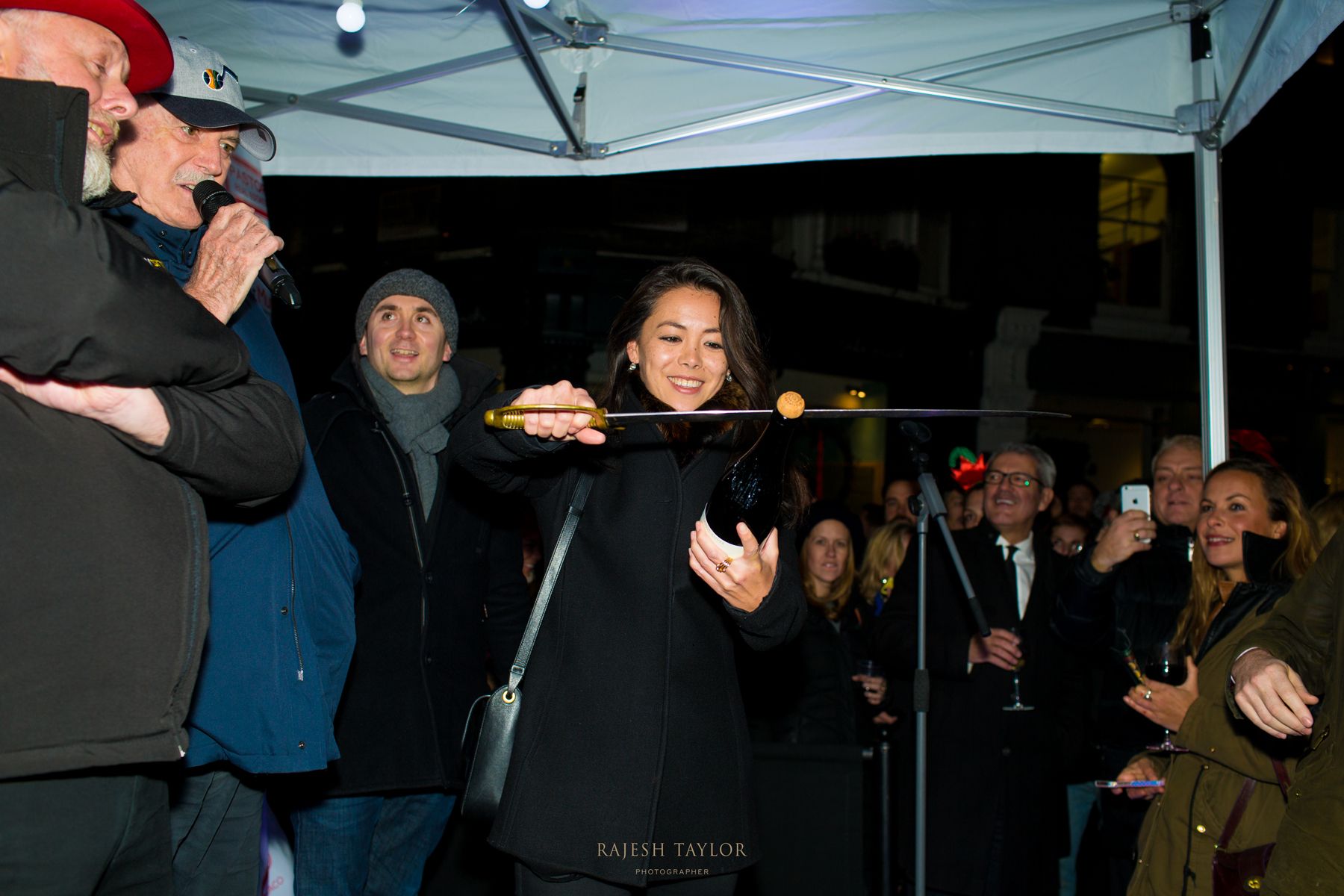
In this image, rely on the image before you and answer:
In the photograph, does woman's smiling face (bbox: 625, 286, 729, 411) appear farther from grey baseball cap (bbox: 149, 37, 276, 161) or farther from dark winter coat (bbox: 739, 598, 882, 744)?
dark winter coat (bbox: 739, 598, 882, 744)

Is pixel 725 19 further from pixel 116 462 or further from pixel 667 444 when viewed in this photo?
pixel 116 462

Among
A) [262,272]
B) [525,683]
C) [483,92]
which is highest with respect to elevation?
[483,92]

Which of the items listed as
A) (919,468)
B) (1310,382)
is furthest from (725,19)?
(1310,382)

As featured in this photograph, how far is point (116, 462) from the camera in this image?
5.16ft

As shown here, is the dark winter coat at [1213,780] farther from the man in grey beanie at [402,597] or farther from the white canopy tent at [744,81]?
the man in grey beanie at [402,597]

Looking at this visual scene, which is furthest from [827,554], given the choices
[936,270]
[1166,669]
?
[936,270]

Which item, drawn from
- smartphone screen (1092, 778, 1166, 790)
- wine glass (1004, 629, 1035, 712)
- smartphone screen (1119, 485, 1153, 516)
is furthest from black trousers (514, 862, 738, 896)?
smartphone screen (1119, 485, 1153, 516)

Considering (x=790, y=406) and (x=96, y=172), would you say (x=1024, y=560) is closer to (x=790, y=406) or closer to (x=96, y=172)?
(x=790, y=406)

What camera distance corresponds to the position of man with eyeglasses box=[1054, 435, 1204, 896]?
3971mm

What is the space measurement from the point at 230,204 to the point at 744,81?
2584 millimetres

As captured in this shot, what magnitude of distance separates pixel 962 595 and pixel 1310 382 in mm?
15793

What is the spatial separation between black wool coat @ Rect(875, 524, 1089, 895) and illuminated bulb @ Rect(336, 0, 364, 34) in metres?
3.09

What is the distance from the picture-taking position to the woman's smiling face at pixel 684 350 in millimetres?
2596

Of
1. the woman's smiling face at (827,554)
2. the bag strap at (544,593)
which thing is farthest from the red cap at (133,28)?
the woman's smiling face at (827,554)
